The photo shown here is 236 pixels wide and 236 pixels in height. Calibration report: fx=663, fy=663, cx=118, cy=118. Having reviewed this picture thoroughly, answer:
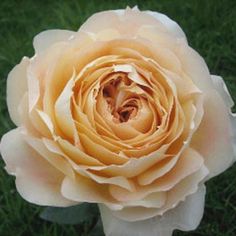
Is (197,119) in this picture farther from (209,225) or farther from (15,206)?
(15,206)

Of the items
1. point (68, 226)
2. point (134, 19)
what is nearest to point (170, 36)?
point (134, 19)

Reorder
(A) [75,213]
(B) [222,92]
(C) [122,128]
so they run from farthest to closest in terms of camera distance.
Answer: (A) [75,213]
(B) [222,92]
(C) [122,128]

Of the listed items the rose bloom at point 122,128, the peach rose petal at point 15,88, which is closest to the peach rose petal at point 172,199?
the rose bloom at point 122,128

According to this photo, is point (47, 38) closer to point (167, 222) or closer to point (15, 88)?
point (15, 88)

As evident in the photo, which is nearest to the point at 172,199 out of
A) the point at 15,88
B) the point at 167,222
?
the point at 167,222

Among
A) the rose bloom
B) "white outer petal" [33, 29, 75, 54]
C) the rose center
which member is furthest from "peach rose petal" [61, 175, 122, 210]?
"white outer petal" [33, 29, 75, 54]

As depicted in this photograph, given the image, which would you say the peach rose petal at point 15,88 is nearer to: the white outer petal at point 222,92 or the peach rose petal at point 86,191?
the peach rose petal at point 86,191
